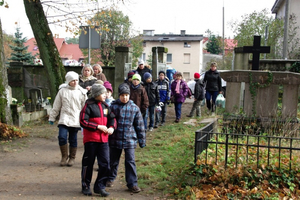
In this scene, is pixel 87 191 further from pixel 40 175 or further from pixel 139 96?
pixel 139 96

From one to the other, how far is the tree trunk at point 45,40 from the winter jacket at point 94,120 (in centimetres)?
661

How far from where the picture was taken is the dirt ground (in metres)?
5.49

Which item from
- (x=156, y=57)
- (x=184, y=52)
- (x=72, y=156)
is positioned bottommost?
(x=72, y=156)

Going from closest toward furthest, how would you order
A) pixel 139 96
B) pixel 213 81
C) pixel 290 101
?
pixel 290 101 → pixel 139 96 → pixel 213 81

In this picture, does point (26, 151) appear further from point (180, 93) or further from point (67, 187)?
point (180, 93)

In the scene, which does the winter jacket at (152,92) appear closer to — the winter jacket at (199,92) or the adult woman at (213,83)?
the winter jacket at (199,92)

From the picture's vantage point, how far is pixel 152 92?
10484 mm

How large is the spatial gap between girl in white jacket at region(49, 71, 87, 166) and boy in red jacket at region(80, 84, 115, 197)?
4.73ft

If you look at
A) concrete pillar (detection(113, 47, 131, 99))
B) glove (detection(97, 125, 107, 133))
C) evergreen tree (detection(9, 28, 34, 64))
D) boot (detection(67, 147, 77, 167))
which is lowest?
boot (detection(67, 147, 77, 167))

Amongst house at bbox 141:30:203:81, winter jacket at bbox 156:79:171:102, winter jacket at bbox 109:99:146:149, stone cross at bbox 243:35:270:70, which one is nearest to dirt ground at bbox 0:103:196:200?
Result: winter jacket at bbox 109:99:146:149

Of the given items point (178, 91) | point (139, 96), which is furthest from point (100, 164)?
point (178, 91)

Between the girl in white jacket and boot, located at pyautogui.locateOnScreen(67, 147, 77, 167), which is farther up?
the girl in white jacket

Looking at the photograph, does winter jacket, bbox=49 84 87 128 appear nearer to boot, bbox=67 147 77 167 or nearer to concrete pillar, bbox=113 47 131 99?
boot, bbox=67 147 77 167

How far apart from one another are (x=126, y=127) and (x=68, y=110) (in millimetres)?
1704
